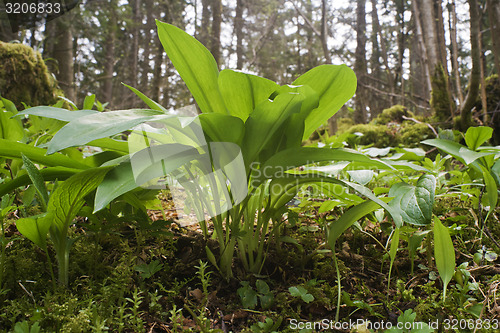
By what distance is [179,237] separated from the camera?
121cm

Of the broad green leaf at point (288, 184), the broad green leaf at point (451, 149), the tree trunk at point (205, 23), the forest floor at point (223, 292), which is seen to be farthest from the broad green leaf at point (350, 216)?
the tree trunk at point (205, 23)

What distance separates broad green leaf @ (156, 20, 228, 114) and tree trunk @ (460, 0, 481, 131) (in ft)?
9.14

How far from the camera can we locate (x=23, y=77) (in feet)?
10.2

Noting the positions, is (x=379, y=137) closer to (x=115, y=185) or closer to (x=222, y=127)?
(x=222, y=127)

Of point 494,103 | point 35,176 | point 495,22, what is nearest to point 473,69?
point 495,22

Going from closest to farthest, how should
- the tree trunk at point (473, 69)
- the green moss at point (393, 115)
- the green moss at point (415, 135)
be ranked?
the tree trunk at point (473, 69)
the green moss at point (415, 135)
the green moss at point (393, 115)

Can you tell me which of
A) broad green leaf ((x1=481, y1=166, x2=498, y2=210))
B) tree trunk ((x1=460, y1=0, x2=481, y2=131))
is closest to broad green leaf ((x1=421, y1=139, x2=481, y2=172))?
broad green leaf ((x1=481, y1=166, x2=498, y2=210))

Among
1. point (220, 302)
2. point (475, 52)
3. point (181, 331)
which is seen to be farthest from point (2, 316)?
point (475, 52)

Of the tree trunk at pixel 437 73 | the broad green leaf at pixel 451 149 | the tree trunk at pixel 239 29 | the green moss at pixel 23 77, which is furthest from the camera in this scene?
the tree trunk at pixel 239 29

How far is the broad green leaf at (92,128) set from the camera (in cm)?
59

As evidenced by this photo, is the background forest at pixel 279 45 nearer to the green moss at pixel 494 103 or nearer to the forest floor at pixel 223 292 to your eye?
the green moss at pixel 494 103

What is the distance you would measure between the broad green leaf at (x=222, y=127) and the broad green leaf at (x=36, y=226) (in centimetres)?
45

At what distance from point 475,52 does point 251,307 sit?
3082 mm

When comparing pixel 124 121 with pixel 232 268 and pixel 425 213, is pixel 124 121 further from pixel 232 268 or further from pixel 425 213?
pixel 425 213
